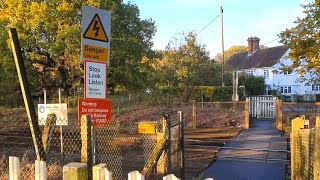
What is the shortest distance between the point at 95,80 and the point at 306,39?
702 inches

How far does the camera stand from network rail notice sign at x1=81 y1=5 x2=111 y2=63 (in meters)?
5.34

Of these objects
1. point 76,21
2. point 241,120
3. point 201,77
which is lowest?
point 241,120

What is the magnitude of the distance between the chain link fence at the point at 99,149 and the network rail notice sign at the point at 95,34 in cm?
104

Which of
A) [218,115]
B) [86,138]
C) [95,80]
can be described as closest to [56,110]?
[95,80]

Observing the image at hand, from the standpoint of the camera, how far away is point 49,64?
27.5 metres

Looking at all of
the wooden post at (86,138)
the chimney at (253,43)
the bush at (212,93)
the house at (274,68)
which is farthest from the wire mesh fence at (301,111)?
the chimney at (253,43)

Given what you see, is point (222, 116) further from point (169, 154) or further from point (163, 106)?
point (169, 154)

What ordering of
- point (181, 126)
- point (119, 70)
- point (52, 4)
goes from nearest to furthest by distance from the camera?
point (181, 126) < point (52, 4) < point (119, 70)

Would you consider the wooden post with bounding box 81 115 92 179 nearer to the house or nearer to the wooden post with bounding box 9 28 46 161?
the wooden post with bounding box 9 28 46 161

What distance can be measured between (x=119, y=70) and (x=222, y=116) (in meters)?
8.20

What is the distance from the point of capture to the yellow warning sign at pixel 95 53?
17.6 feet

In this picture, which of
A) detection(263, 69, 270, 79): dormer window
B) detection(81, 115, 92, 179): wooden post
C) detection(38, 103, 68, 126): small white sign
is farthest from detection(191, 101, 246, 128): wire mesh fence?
detection(263, 69, 270, 79): dormer window

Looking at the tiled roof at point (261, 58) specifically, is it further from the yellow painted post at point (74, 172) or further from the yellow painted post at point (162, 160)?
the yellow painted post at point (74, 172)

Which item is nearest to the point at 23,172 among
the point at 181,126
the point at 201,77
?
the point at 181,126
